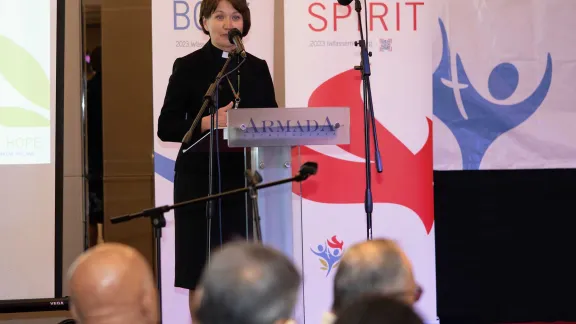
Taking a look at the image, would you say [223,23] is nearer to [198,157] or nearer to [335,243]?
→ [198,157]

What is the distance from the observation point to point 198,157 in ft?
12.0

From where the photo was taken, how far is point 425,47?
13.8 ft

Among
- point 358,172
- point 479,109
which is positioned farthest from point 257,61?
point 479,109

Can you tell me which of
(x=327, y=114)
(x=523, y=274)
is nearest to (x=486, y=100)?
(x=523, y=274)

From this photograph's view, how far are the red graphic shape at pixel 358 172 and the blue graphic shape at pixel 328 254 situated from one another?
0.27 metres

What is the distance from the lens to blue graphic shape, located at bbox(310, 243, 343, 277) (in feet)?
13.5

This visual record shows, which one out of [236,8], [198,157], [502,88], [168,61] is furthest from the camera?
[502,88]

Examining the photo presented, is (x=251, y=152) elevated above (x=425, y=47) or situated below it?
below

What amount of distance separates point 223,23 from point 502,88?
190cm

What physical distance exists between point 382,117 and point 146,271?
286cm

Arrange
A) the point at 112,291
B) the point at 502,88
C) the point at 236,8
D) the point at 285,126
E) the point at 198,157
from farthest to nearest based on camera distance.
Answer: the point at 502,88
the point at 236,8
the point at 198,157
the point at 285,126
the point at 112,291

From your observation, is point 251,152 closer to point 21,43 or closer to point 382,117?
point 382,117

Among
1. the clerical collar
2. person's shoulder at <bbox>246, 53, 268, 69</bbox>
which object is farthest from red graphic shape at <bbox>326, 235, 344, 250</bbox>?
the clerical collar

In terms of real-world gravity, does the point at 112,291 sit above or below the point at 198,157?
below
